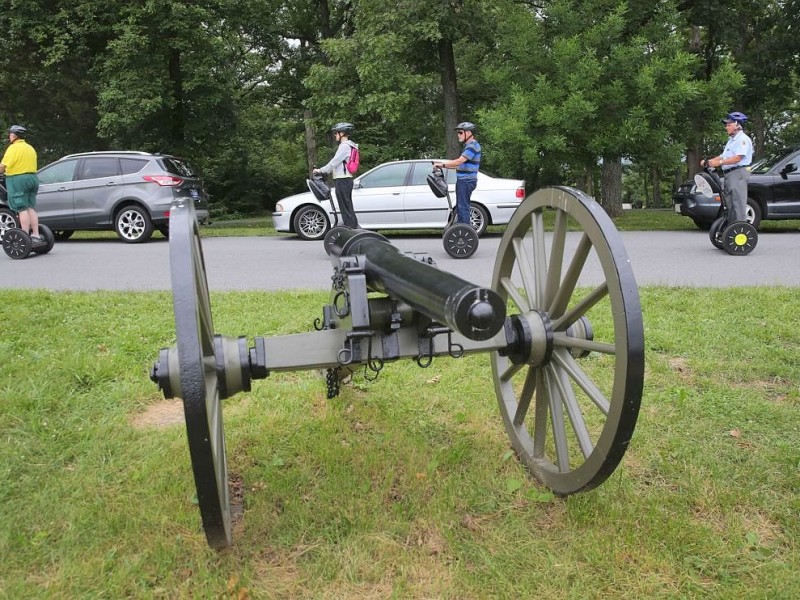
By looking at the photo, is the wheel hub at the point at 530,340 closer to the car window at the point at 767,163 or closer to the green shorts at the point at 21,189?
the green shorts at the point at 21,189

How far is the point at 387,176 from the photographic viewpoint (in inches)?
533

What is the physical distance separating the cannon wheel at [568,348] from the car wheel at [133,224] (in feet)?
36.0

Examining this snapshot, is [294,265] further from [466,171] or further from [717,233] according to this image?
[717,233]

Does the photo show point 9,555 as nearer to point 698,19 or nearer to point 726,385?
point 726,385

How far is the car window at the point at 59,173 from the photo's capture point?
13.5 m

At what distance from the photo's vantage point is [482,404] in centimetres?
407

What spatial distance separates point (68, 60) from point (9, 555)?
2084 centimetres

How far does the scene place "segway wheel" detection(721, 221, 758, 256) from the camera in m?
9.59

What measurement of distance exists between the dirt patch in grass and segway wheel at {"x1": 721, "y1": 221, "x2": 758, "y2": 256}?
8336mm

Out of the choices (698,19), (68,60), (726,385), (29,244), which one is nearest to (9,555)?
(726,385)

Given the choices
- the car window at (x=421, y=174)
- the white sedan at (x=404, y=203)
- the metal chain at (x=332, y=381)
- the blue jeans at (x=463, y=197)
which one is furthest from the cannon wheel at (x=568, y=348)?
the car window at (x=421, y=174)

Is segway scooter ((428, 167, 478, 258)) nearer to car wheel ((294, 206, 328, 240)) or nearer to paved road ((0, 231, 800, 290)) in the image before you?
paved road ((0, 231, 800, 290))

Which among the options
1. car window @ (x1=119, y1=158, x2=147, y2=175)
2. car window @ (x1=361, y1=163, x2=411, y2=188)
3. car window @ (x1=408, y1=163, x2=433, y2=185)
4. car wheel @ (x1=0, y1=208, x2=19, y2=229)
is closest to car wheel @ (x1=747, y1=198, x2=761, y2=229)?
car window @ (x1=408, y1=163, x2=433, y2=185)

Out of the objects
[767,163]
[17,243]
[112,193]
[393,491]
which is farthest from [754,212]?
[17,243]
